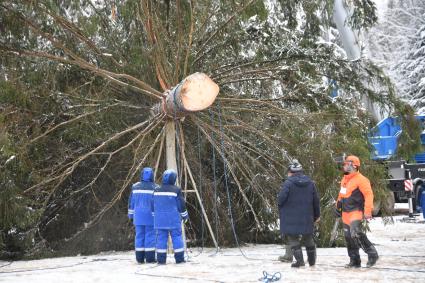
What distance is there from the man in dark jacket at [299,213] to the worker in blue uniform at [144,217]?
1818 millimetres

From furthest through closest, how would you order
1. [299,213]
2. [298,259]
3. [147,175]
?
[147,175], [299,213], [298,259]

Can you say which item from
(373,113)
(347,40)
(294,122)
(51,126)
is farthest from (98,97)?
(347,40)

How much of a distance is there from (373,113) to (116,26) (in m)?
4.90

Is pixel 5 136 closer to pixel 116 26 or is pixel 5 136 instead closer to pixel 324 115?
pixel 116 26

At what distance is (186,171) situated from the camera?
346 inches

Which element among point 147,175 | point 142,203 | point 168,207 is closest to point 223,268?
point 168,207

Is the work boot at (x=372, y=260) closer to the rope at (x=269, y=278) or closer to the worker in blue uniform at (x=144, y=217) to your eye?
the rope at (x=269, y=278)

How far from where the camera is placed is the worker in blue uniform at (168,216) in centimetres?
740

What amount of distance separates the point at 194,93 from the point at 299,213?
2092mm

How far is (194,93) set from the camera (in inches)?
296

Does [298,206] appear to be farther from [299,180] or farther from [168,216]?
[168,216]

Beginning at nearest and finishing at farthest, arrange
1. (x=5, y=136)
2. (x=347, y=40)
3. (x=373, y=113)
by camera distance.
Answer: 1. (x=5, y=136)
2. (x=373, y=113)
3. (x=347, y=40)

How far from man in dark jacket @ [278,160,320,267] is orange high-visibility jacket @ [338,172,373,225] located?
413mm

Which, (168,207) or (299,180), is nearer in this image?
(299,180)
